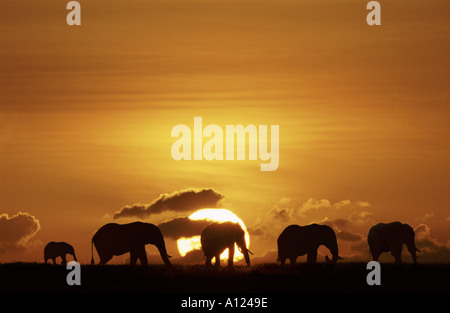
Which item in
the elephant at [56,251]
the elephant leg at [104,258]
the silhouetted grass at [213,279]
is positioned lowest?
the silhouetted grass at [213,279]

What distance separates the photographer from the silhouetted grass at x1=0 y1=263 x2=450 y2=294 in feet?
114

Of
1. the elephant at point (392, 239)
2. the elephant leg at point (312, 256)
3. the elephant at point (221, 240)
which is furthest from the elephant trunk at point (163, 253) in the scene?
the elephant at point (392, 239)

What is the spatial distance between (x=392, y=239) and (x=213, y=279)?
1234 centimetres

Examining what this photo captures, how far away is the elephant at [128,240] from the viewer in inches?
1614

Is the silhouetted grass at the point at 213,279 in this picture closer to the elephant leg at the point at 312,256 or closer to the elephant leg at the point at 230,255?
the elephant leg at the point at 230,255

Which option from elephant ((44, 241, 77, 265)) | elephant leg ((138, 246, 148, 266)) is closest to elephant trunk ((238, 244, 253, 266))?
elephant leg ((138, 246, 148, 266))

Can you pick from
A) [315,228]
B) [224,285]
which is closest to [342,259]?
[315,228]

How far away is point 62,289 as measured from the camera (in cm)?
3462

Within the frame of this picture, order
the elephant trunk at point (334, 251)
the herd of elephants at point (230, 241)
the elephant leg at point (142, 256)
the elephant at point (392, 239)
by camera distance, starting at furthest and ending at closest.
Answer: the elephant at point (392, 239)
the elephant trunk at point (334, 251)
the herd of elephants at point (230, 241)
the elephant leg at point (142, 256)

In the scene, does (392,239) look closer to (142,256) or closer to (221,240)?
(221,240)

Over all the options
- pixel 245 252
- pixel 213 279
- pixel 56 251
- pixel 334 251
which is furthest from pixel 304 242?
pixel 56 251

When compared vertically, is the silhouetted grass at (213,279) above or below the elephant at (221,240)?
below

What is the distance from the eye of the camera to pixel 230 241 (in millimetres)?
41219
